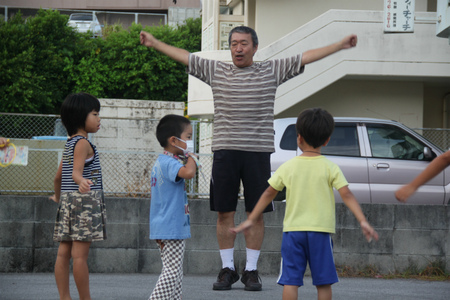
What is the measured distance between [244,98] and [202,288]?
1730 mm

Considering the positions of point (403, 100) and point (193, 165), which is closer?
point (193, 165)

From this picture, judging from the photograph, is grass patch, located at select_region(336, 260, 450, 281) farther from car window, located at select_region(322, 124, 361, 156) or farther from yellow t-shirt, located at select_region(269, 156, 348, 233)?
yellow t-shirt, located at select_region(269, 156, 348, 233)

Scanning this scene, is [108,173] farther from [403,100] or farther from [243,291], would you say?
[403,100]

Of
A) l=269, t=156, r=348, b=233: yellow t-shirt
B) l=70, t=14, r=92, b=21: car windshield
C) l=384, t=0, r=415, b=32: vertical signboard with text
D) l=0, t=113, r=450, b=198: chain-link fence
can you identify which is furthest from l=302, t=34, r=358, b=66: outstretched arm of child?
l=70, t=14, r=92, b=21: car windshield

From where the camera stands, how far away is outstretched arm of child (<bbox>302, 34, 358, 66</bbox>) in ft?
18.1

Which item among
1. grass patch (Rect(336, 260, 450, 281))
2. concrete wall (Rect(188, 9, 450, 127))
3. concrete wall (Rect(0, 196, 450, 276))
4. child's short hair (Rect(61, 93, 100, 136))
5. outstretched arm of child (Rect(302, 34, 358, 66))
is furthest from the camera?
concrete wall (Rect(188, 9, 450, 127))

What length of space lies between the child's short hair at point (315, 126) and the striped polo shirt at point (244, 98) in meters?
1.46

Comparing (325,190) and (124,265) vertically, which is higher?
(325,190)

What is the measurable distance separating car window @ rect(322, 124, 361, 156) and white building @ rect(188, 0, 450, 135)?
16.4 ft

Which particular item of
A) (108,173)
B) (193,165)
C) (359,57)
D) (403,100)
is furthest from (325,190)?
(403,100)

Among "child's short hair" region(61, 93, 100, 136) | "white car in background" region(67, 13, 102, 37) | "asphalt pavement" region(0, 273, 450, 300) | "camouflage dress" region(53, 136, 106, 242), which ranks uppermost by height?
"white car in background" region(67, 13, 102, 37)

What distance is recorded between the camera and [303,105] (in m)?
16.5

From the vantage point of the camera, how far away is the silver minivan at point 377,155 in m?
10.0

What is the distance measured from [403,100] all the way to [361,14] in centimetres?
251
